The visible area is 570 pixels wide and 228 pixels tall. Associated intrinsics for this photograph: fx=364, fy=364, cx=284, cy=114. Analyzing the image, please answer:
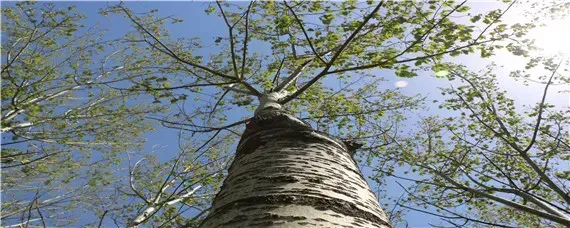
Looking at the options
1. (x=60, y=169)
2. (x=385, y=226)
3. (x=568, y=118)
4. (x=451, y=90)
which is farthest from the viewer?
(x=60, y=169)

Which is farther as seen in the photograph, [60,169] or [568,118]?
[60,169]

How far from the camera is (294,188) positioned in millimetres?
1312

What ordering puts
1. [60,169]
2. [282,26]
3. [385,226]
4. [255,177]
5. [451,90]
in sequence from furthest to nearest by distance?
[60,169], [451,90], [282,26], [255,177], [385,226]

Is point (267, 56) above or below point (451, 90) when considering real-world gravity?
below

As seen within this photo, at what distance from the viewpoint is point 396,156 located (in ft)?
25.3

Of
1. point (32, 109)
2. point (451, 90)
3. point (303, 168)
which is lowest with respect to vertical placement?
point (303, 168)

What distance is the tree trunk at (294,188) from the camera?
1143mm

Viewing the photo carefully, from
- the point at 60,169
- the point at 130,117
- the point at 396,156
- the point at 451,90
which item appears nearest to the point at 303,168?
the point at 396,156

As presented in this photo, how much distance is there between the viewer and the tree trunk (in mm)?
1143

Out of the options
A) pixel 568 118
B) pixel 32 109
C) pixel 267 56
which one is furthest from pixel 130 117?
pixel 568 118

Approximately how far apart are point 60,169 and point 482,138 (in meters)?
10.5

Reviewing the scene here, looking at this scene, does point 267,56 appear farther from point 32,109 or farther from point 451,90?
point 32,109

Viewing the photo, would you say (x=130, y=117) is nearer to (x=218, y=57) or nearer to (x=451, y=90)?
(x=218, y=57)

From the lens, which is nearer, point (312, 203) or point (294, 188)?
point (312, 203)
